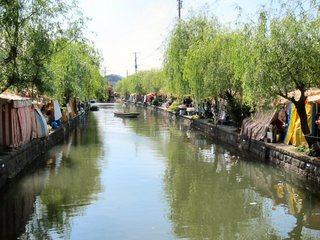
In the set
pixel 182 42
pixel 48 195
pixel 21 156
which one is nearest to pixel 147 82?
pixel 182 42

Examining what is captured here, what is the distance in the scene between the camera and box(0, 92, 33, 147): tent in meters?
17.0

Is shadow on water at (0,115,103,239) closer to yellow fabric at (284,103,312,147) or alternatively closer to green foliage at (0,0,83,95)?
green foliage at (0,0,83,95)

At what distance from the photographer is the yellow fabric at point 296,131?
1776 centimetres

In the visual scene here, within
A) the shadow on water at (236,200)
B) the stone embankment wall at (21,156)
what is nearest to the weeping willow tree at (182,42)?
the stone embankment wall at (21,156)

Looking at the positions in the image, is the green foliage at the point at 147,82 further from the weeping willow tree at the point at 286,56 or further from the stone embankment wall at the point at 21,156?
the weeping willow tree at the point at 286,56

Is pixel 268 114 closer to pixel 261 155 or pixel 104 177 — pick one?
pixel 261 155

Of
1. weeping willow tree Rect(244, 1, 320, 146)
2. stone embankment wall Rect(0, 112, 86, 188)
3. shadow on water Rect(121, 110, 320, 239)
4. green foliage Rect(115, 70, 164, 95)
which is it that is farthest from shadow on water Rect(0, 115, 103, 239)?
green foliage Rect(115, 70, 164, 95)

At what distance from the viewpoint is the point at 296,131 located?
17984 mm

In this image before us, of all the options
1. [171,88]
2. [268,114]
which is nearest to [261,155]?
[268,114]

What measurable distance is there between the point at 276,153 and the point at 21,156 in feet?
31.3

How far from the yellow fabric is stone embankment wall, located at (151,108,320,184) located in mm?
397

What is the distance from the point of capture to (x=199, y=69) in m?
26.7

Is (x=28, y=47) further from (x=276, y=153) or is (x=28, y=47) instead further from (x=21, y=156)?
(x=276, y=153)

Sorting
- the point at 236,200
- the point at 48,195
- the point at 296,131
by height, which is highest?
the point at 296,131
